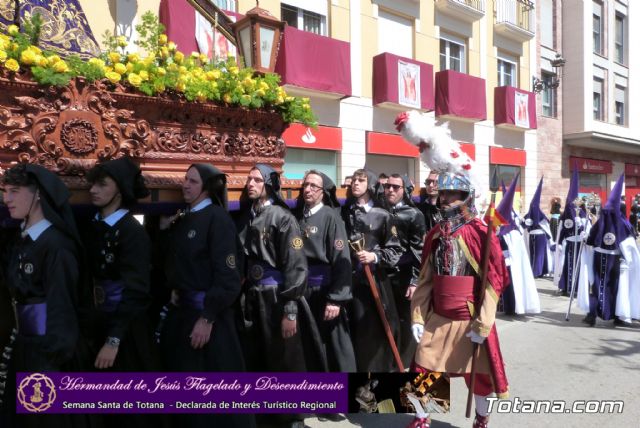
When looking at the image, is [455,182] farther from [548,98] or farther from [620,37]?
[620,37]

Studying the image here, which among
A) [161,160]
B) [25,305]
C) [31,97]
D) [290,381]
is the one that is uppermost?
[31,97]

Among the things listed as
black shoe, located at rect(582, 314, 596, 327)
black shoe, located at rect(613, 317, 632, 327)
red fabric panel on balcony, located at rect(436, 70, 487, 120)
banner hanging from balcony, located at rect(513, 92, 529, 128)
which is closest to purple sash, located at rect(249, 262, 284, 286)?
black shoe, located at rect(582, 314, 596, 327)

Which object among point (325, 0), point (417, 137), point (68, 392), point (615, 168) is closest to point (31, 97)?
point (68, 392)

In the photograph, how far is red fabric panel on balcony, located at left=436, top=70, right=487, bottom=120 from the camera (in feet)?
49.5

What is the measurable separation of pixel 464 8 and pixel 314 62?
686cm

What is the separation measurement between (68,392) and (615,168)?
90.2 feet

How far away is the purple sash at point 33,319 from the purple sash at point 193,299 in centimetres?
79

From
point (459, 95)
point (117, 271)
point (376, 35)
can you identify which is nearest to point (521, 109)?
point (459, 95)

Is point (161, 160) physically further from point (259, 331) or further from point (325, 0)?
point (325, 0)

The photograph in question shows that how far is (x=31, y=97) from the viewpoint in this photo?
2.71 m

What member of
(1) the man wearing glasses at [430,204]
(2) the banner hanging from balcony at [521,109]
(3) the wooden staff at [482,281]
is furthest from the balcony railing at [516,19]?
(3) the wooden staff at [482,281]

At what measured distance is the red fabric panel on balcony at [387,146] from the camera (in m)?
13.7

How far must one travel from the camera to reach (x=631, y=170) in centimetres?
2569

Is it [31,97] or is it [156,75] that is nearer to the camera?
[31,97]
